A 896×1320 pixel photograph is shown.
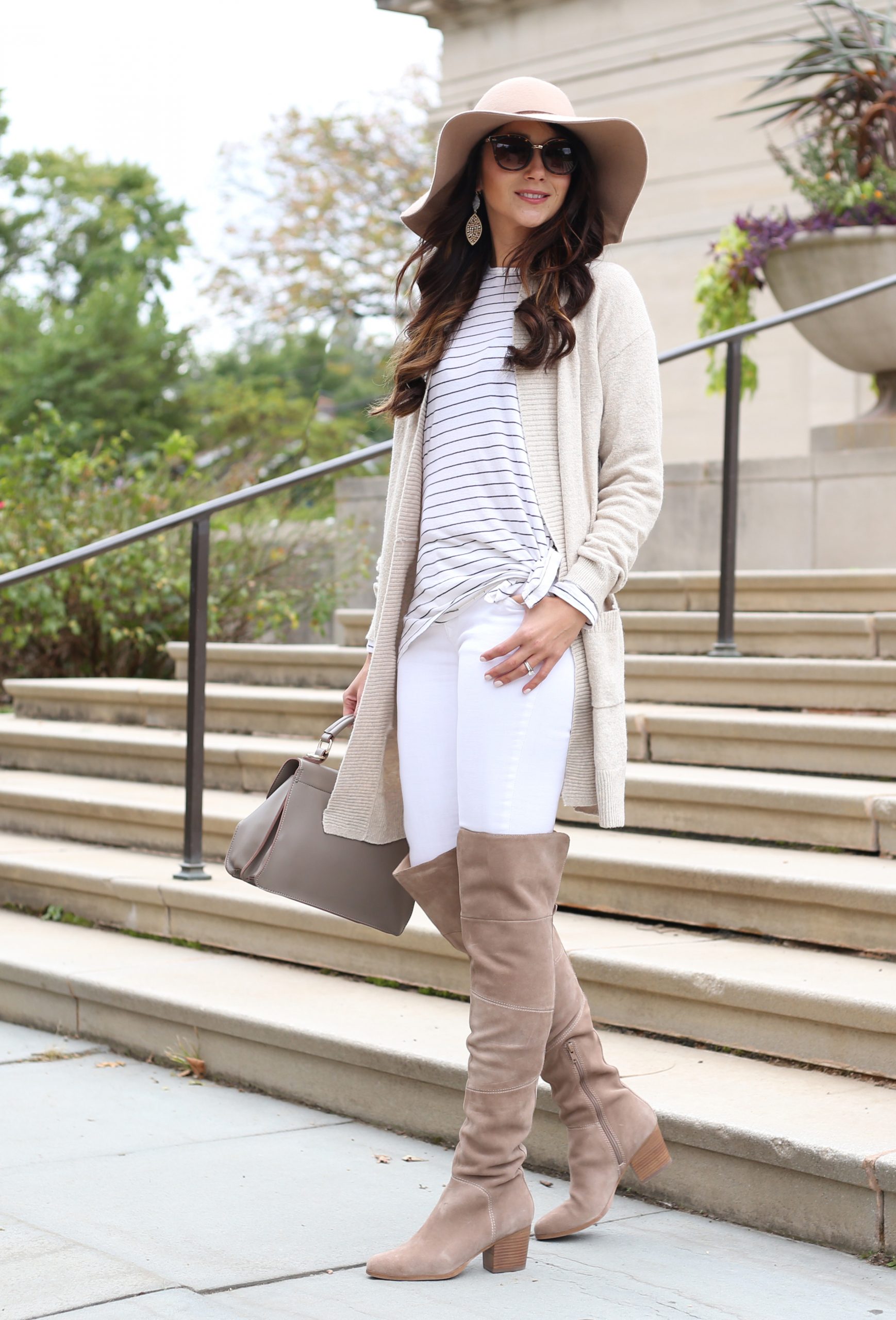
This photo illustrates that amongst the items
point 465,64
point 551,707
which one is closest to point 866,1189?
point 551,707

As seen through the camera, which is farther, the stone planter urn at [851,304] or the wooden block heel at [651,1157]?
the stone planter urn at [851,304]

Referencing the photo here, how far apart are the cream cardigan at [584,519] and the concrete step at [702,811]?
1.18 metres

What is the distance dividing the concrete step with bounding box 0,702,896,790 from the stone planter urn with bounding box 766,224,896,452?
2393mm

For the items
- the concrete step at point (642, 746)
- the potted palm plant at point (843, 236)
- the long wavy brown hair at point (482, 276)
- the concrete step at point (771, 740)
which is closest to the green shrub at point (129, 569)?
the concrete step at point (642, 746)

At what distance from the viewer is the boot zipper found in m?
2.55

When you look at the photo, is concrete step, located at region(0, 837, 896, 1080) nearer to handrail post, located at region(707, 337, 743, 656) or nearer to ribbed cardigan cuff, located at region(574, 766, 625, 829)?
ribbed cardigan cuff, located at region(574, 766, 625, 829)

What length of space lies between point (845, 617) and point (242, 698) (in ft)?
7.35

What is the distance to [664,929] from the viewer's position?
366 cm

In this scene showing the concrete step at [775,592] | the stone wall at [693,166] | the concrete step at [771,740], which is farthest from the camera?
the stone wall at [693,166]

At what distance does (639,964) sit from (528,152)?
1.68 m

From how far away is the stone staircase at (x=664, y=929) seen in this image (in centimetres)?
279

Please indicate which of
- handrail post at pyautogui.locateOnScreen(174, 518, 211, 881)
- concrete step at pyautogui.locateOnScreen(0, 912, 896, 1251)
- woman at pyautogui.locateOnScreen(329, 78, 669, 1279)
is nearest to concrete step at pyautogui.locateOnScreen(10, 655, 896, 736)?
handrail post at pyautogui.locateOnScreen(174, 518, 211, 881)

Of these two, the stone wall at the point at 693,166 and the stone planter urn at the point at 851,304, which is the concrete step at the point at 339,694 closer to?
the stone planter urn at the point at 851,304

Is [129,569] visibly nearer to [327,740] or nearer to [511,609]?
[327,740]
